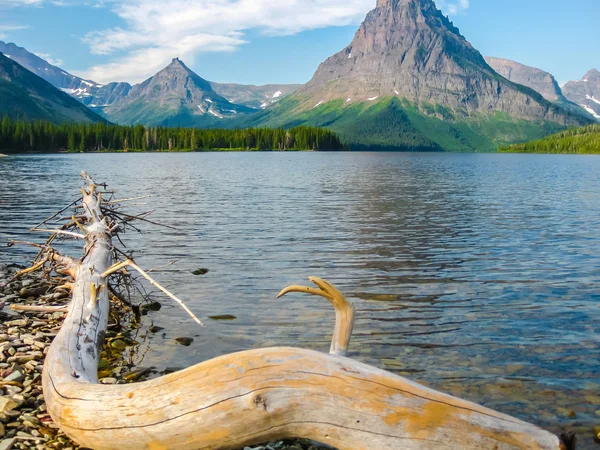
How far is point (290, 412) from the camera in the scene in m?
5.96

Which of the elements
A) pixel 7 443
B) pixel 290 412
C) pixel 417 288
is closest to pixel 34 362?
pixel 7 443

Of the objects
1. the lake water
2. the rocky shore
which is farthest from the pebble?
the rocky shore

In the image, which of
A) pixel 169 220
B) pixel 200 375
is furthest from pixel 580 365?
pixel 169 220

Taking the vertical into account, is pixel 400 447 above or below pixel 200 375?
below

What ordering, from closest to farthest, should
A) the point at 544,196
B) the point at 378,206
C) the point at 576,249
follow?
the point at 576,249 < the point at 378,206 < the point at 544,196

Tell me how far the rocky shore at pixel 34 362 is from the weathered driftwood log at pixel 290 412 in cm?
145

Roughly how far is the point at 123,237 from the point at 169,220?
5608 mm

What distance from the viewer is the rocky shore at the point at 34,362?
7.55 metres

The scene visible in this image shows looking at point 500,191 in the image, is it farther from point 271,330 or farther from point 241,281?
point 271,330

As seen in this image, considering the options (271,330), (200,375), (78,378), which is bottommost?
(271,330)

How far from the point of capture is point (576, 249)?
23641 mm

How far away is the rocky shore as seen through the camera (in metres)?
7.55

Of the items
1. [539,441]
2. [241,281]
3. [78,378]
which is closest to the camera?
[539,441]

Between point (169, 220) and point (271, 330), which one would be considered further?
point (169, 220)
